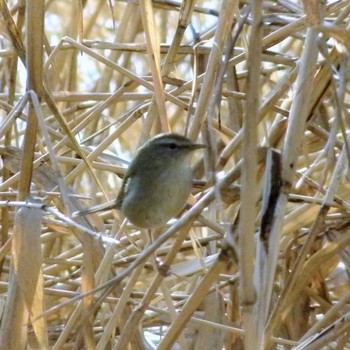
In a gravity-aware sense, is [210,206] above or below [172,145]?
below

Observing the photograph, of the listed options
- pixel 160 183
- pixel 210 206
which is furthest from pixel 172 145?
pixel 210 206

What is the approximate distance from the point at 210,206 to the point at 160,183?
33 cm

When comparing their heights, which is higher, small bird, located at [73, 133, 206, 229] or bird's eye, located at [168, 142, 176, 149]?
bird's eye, located at [168, 142, 176, 149]

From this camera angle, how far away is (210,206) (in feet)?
6.88

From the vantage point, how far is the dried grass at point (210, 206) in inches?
61.4

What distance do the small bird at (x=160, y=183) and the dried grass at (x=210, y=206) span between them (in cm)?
6

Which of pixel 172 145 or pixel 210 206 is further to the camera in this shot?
pixel 210 206

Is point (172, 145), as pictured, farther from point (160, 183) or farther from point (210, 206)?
point (210, 206)

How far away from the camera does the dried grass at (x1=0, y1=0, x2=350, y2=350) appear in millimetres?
1559

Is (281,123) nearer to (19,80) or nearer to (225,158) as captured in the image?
(225,158)

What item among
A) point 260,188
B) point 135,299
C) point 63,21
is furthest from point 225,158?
point 63,21

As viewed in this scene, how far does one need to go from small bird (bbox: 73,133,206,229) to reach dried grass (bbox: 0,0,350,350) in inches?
2.5

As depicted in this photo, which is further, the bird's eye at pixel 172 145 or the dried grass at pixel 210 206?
the bird's eye at pixel 172 145

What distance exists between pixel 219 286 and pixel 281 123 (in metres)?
0.48
